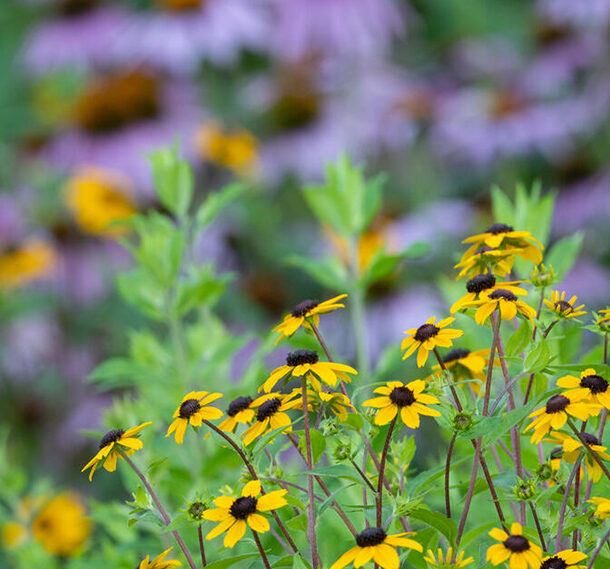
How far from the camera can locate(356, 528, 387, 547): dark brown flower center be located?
369 millimetres

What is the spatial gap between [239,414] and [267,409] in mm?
31

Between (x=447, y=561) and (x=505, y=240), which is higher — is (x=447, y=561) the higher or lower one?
the lower one

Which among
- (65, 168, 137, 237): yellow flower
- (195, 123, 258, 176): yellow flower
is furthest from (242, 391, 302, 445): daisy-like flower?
(195, 123, 258, 176): yellow flower

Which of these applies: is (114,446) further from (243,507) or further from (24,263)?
(24,263)

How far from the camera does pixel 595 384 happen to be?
1.32ft

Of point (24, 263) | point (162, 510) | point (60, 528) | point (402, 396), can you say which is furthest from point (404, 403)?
point (24, 263)

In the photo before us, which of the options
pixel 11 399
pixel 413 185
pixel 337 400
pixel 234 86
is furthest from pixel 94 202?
pixel 337 400

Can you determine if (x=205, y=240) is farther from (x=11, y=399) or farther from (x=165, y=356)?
(x=165, y=356)

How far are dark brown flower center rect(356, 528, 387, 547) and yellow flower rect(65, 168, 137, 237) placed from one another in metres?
1.43

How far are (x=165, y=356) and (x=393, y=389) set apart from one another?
403 mm

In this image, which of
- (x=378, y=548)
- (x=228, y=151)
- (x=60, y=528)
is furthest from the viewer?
(x=228, y=151)

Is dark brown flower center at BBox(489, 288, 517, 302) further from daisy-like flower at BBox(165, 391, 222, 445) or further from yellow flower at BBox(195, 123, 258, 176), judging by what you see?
yellow flower at BBox(195, 123, 258, 176)

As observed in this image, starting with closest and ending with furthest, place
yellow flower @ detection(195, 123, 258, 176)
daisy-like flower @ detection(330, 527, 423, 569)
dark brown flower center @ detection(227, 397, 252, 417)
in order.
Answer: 1. daisy-like flower @ detection(330, 527, 423, 569)
2. dark brown flower center @ detection(227, 397, 252, 417)
3. yellow flower @ detection(195, 123, 258, 176)

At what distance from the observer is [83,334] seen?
1868 millimetres
